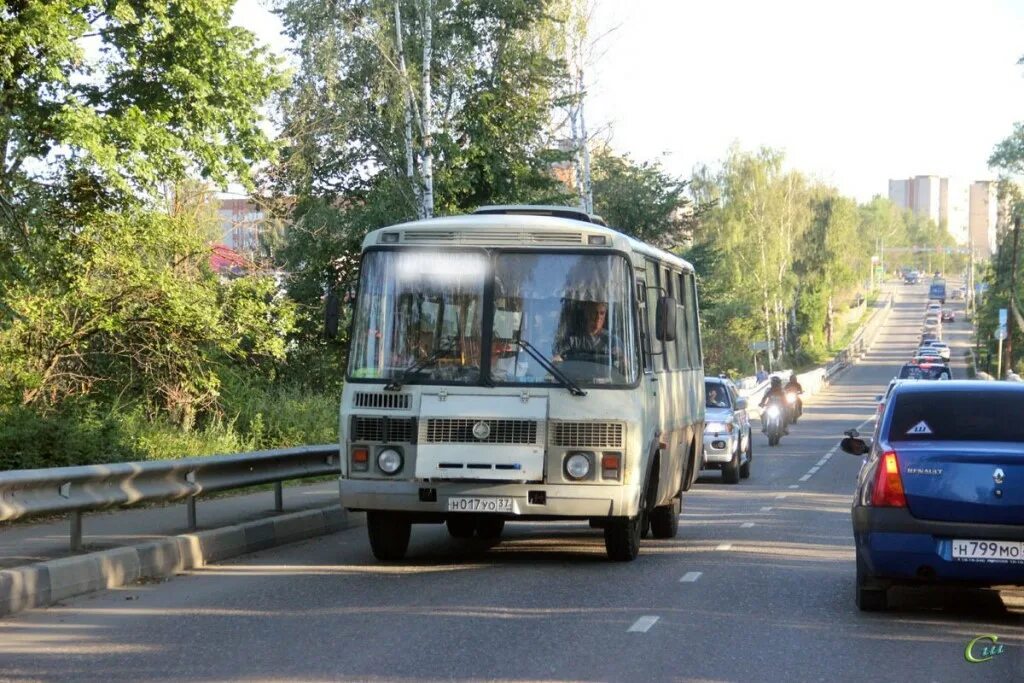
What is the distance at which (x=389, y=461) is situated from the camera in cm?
1282

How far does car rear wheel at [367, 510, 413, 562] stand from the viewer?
44.0ft

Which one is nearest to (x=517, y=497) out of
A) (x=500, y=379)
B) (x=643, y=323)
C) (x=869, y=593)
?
(x=500, y=379)

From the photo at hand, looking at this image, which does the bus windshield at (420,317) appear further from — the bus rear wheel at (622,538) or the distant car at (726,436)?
the distant car at (726,436)

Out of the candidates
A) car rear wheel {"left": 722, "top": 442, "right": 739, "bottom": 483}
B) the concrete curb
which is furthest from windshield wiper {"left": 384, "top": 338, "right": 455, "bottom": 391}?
car rear wheel {"left": 722, "top": 442, "right": 739, "bottom": 483}

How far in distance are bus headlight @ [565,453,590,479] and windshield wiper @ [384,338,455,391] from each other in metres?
1.38

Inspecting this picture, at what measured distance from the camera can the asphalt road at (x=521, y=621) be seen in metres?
8.13

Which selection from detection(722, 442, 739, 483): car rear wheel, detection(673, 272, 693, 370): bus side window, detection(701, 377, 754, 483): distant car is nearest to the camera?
detection(673, 272, 693, 370): bus side window

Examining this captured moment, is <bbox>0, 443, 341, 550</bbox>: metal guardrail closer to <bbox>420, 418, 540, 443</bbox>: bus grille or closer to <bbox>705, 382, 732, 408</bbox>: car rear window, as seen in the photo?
<bbox>420, 418, 540, 443</bbox>: bus grille

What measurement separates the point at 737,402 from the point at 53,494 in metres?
18.2

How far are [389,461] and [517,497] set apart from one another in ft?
3.62

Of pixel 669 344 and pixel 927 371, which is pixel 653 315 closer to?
pixel 669 344

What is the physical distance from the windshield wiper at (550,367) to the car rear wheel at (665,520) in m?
3.45

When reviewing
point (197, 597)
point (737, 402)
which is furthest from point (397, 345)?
point (737, 402)

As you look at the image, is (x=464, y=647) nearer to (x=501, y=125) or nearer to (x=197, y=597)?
(x=197, y=597)
